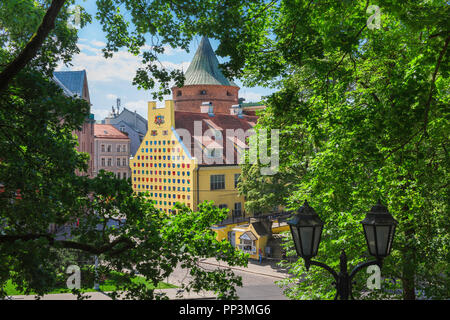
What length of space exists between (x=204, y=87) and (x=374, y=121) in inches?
1818

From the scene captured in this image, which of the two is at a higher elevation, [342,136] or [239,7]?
[239,7]

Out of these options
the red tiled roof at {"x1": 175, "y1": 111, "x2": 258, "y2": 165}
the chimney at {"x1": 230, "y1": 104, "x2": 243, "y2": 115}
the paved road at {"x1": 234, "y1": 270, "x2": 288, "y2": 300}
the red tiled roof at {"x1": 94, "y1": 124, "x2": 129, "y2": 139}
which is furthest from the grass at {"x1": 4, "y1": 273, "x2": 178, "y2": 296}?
the red tiled roof at {"x1": 94, "y1": 124, "x2": 129, "y2": 139}

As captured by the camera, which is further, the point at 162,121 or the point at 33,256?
the point at 162,121

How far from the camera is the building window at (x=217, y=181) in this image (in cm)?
3534

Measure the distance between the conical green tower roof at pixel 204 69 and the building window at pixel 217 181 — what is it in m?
19.5

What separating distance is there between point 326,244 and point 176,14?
6.59 meters

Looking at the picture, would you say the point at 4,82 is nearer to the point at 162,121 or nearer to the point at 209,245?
the point at 209,245

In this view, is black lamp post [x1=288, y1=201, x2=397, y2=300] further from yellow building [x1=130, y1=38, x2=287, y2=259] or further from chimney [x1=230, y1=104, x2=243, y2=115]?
chimney [x1=230, y1=104, x2=243, y2=115]

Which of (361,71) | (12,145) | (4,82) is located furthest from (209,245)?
(361,71)

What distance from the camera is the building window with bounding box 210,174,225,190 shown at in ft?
116

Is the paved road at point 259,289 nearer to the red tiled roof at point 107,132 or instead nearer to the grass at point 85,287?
the grass at point 85,287

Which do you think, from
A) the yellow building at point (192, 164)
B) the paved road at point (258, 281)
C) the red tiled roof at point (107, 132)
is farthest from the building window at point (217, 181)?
the red tiled roof at point (107, 132)

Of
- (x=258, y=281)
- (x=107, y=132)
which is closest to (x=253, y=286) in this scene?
(x=258, y=281)
